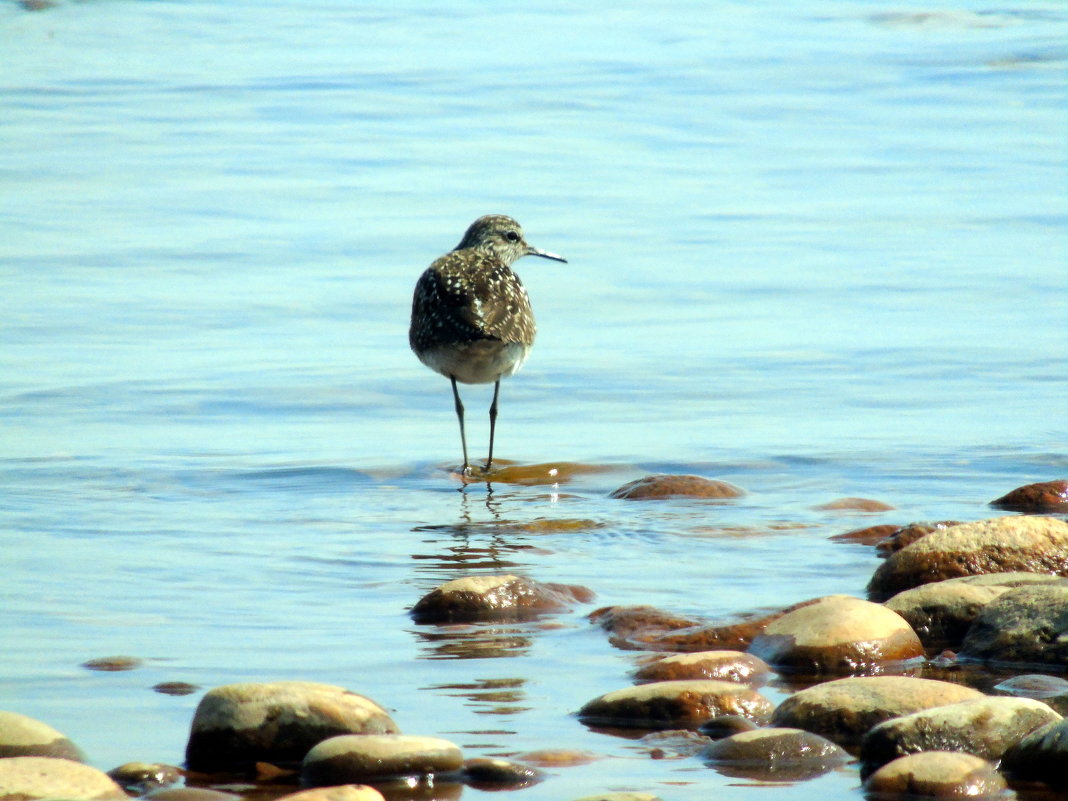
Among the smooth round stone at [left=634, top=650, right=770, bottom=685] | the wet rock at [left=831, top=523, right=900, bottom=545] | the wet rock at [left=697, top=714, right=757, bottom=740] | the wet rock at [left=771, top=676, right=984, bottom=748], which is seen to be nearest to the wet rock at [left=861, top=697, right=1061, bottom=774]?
the wet rock at [left=771, top=676, right=984, bottom=748]

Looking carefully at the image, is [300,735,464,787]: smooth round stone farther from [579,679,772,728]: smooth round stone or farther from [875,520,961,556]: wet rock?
[875,520,961,556]: wet rock

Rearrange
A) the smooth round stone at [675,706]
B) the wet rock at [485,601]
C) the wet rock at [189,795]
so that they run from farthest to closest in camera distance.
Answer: the wet rock at [485,601], the smooth round stone at [675,706], the wet rock at [189,795]

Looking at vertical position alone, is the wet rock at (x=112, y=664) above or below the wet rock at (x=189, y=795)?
above

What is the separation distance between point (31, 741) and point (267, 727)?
61 centimetres

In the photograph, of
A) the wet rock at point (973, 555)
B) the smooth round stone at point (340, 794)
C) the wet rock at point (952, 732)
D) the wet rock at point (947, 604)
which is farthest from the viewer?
the wet rock at point (973, 555)

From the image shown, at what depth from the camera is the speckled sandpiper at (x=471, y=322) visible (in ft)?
32.8

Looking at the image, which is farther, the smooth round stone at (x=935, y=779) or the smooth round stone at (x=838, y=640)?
the smooth round stone at (x=838, y=640)

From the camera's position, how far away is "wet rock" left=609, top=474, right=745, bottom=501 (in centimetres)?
865

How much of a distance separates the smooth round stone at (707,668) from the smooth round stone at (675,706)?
0.89ft

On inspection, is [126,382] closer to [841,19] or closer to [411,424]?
[411,424]

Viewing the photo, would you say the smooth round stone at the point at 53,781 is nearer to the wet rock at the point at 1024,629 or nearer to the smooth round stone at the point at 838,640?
the smooth round stone at the point at 838,640

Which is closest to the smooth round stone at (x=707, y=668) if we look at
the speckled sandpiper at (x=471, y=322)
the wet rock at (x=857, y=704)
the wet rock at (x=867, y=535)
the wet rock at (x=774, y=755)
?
the wet rock at (x=857, y=704)

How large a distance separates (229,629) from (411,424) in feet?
16.7

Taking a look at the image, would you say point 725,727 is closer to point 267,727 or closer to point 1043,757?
point 1043,757
